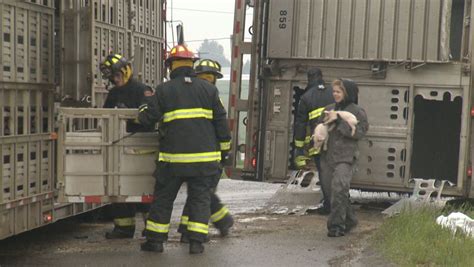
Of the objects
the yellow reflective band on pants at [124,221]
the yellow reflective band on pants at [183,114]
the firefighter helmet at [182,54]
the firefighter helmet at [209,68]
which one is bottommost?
the yellow reflective band on pants at [124,221]

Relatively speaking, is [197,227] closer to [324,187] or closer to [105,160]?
[105,160]

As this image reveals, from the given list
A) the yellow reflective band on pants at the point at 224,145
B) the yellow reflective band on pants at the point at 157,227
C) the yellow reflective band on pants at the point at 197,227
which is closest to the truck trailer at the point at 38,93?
the yellow reflective band on pants at the point at 157,227

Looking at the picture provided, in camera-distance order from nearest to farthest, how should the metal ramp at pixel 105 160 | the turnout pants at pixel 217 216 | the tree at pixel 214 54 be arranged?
1. the metal ramp at pixel 105 160
2. the turnout pants at pixel 217 216
3. the tree at pixel 214 54

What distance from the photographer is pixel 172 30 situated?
12.4 metres

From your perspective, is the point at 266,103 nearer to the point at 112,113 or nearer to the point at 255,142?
the point at 255,142

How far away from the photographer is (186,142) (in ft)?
24.2

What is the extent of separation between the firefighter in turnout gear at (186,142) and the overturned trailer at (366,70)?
2924mm

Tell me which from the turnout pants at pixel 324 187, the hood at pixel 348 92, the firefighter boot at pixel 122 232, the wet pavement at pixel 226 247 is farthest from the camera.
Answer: the turnout pants at pixel 324 187

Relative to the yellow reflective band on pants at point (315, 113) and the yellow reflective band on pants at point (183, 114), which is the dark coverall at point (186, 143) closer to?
the yellow reflective band on pants at point (183, 114)

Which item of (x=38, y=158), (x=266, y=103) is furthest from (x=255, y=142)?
(x=38, y=158)

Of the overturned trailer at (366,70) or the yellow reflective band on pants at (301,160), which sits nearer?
the overturned trailer at (366,70)

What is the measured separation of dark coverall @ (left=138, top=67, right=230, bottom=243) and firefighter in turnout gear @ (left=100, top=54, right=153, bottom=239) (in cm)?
68

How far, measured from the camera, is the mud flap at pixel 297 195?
10289 mm

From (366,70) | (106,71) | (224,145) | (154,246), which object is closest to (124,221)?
(154,246)
